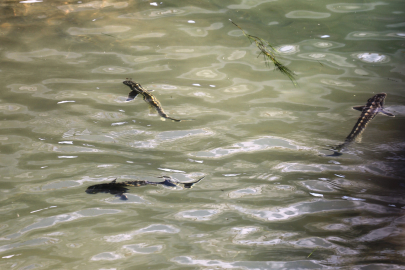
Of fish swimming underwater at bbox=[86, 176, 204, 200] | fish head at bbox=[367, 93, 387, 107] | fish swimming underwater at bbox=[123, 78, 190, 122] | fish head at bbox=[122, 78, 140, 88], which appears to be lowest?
fish swimming underwater at bbox=[86, 176, 204, 200]

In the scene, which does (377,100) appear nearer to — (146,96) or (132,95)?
(146,96)

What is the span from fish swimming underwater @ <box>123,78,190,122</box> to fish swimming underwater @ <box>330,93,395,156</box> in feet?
8.38

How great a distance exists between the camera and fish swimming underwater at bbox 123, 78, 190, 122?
4.79m

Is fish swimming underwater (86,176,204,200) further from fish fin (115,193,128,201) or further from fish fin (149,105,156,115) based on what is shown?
fish fin (149,105,156,115)

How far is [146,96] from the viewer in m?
4.91

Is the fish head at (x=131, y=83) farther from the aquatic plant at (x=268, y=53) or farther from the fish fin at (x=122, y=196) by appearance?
the aquatic plant at (x=268, y=53)

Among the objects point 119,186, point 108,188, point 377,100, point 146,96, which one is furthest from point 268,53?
point 108,188

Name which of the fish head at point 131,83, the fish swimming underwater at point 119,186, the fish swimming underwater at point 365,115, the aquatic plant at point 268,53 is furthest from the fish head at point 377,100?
the fish head at point 131,83

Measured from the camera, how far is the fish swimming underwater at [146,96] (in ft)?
15.7

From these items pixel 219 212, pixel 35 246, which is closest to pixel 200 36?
pixel 219 212

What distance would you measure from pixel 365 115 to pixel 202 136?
2.54m

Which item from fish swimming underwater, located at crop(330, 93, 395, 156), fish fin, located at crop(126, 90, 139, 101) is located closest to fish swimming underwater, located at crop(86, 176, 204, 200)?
fish fin, located at crop(126, 90, 139, 101)

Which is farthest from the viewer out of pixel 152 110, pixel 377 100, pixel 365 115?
pixel 152 110

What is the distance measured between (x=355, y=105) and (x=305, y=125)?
3.48ft
